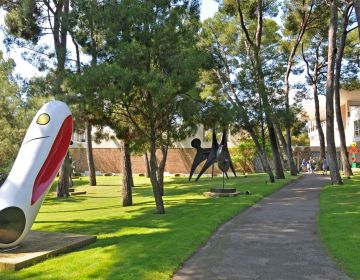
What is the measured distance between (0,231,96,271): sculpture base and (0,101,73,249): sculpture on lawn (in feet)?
0.92

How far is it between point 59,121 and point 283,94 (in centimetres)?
1946

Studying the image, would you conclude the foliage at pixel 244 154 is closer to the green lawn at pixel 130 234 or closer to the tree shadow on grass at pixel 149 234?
the green lawn at pixel 130 234

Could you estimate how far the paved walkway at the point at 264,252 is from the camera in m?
6.13

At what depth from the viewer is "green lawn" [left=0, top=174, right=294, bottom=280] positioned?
6402mm

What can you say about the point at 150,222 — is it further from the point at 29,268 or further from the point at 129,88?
the point at 29,268

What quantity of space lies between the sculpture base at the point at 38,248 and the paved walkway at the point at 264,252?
8.01 feet

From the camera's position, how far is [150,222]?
1124 cm

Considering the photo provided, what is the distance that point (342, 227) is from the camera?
9500 mm

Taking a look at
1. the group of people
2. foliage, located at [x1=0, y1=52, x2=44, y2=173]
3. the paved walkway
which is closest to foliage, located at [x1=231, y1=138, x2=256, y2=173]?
the group of people

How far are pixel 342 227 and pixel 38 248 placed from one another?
6.48 m

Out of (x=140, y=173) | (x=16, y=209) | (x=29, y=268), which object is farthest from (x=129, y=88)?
(x=140, y=173)

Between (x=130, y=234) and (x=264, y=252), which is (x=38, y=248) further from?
(x=264, y=252)

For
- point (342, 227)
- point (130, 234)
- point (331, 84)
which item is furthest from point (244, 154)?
point (130, 234)

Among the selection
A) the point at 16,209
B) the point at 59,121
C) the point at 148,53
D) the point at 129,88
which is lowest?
the point at 16,209
